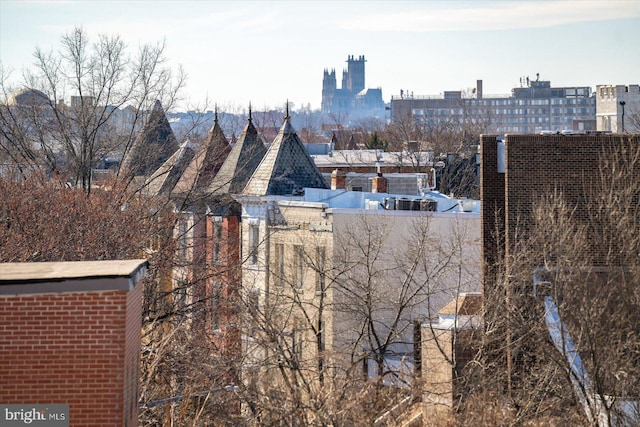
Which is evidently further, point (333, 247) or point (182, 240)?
point (182, 240)

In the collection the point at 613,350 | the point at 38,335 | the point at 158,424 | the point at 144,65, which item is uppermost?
the point at 144,65

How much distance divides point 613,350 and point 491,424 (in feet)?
11.1

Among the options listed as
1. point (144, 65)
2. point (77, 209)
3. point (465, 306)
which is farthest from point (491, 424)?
point (144, 65)

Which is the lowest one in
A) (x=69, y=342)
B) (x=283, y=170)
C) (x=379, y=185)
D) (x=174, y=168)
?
(x=69, y=342)

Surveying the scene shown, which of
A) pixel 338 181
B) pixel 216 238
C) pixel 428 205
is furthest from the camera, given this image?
pixel 338 181

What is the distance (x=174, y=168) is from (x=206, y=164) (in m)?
2.22

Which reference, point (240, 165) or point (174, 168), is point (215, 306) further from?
point (174, 168)

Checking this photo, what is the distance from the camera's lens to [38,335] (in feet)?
43.0

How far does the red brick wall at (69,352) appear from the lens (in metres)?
13.1

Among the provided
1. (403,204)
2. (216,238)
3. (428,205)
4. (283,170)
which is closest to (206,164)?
(283,170)

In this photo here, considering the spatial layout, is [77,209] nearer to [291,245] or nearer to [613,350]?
[291,245]

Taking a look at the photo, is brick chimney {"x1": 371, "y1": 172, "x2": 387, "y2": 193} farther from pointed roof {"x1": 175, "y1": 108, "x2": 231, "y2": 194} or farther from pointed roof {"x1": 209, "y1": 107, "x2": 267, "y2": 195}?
pointed roof {"x1": 175, "y1": 108, "x2": 231, "y2": 194}

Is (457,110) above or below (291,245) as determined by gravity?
above

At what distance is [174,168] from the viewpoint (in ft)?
128
